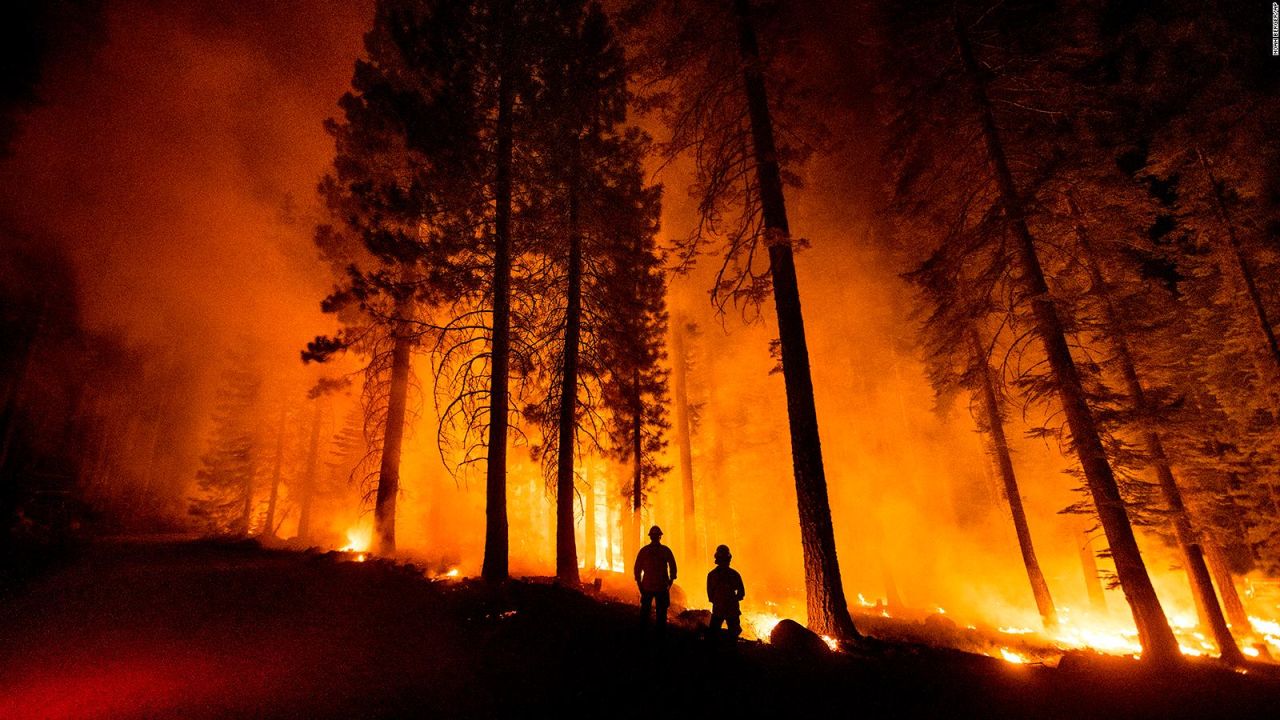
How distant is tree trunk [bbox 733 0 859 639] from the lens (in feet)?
24.3

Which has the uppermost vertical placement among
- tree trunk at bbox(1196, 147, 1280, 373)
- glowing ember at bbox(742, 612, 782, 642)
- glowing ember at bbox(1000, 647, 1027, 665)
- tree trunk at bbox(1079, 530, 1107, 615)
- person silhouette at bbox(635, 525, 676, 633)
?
tree trunk at bbox(1196, 147, 1280, 373)

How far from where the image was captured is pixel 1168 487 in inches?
484

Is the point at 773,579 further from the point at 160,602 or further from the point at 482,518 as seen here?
the point at 160,602

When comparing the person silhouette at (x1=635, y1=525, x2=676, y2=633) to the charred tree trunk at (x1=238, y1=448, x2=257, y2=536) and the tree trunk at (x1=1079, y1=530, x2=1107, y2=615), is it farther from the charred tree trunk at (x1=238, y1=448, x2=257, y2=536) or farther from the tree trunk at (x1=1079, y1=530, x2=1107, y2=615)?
the charred tree trunk at (x1=238, y1=448, x2=257, y2=536)

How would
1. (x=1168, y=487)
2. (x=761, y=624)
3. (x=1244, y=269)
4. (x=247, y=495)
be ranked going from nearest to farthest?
(x=761, y=624) < (x=1168, y=487) < (x=1244, y=269) < (x=247, y=495)

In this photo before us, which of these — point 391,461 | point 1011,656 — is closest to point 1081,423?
point 1011,656

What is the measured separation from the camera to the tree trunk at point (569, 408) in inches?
453

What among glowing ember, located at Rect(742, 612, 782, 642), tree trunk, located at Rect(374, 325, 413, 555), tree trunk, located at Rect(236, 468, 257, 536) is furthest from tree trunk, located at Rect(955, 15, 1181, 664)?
tree trunk, located at Rect(236, 468, 257, 536)

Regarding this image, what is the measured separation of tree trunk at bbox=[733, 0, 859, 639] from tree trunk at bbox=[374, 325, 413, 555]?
419 inches

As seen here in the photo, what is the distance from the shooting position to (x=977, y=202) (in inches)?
457

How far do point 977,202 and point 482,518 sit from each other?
23050mm

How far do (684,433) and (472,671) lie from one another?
21.9m

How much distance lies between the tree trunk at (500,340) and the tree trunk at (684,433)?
15.0m

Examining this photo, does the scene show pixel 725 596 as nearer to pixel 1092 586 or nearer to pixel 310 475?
pixel 1092 586
